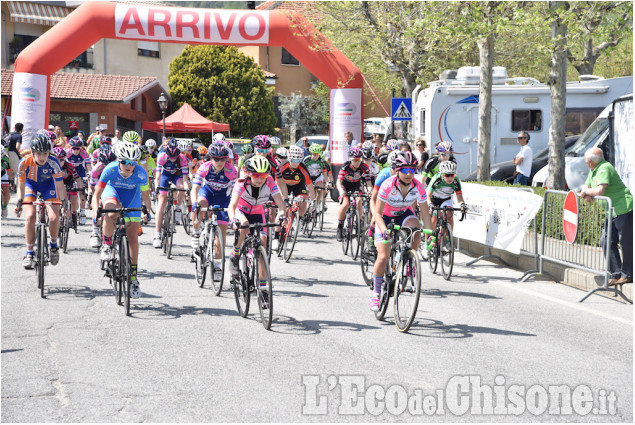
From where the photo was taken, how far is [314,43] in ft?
78.4

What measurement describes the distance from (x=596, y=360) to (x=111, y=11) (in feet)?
61.8

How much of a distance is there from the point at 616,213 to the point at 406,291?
3837 millimetres

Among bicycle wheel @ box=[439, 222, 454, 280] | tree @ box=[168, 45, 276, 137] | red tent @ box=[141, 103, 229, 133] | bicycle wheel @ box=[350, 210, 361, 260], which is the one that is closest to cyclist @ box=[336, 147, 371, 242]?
bicycle wheel @ box=[350, 210, 361, 260]

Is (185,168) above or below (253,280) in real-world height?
above

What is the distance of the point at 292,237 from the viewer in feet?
48.2

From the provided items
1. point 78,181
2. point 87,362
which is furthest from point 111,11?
point 87,362

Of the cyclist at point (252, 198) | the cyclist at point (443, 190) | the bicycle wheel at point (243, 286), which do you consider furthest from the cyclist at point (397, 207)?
the cyclist at point (443, 190)

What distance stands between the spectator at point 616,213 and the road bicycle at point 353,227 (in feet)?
13.3

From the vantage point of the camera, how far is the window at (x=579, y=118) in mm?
23094

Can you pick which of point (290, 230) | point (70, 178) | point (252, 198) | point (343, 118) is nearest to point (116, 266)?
point (252, 198)

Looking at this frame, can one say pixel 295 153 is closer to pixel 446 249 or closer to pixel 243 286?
pixel 446 249

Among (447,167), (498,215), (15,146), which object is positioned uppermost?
(15,146)

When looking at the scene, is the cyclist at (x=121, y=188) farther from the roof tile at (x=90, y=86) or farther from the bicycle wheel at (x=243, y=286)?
the roof tile at (x=90, y=86)

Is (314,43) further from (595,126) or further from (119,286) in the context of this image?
(119,286)
